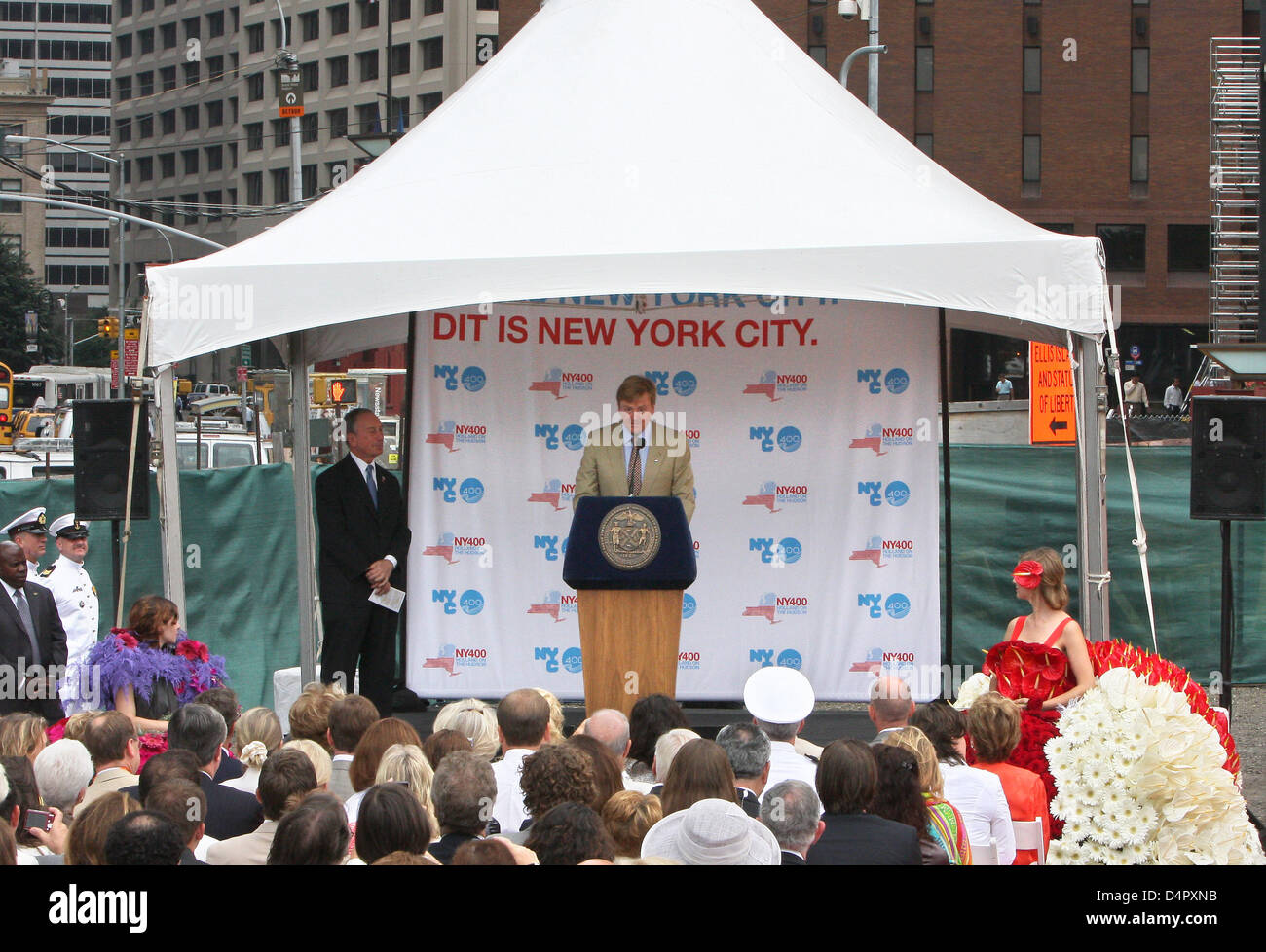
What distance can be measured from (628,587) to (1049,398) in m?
7.73

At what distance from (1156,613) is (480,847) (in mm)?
9050

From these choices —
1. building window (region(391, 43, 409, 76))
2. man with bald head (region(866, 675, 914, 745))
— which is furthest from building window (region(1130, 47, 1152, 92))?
man with bald head (region(866, 675, 914, 745))

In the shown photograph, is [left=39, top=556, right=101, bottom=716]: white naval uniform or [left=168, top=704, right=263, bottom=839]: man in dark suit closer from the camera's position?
[left=168, top=704, right=263, bottom=839]: man in dark suit

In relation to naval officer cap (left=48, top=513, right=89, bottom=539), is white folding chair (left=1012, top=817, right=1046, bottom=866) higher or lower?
lower

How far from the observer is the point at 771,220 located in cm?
736

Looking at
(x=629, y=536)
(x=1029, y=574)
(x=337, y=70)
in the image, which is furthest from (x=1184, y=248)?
(x=629, y=536)

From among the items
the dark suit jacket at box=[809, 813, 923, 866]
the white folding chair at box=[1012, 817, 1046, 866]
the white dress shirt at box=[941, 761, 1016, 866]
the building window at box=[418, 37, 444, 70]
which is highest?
the building window at box=[418, 37, 444, 70]

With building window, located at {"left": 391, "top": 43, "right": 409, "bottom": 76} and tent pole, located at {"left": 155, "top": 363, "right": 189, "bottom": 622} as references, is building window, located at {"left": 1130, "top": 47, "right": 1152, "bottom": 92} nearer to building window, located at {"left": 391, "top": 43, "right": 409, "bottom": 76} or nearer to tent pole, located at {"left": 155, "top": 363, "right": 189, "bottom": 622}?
building window, located at {"left": 391, "top": 43, "right": 409, "bottom": 76}

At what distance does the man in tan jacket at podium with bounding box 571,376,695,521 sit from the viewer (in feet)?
27.1

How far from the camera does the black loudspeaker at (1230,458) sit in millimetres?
8406

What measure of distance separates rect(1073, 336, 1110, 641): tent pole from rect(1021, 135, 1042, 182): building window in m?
47.5

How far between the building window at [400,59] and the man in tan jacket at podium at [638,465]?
213ft

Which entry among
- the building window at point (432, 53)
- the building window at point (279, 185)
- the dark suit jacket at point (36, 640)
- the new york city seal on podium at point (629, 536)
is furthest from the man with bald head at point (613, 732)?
the building window at point (279, 185)
